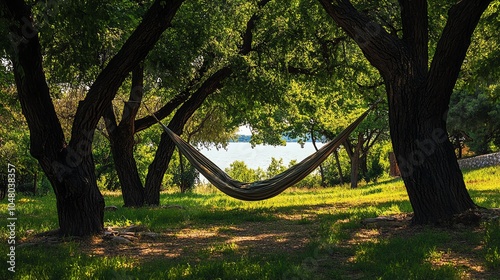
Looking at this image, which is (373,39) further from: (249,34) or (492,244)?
(249,34)

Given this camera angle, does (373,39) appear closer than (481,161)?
Yes

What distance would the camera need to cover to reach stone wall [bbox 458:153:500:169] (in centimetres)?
1808

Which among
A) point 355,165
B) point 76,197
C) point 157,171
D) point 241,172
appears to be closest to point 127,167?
point 157,171

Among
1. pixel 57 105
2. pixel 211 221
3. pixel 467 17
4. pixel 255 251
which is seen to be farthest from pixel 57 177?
pixel 57 105

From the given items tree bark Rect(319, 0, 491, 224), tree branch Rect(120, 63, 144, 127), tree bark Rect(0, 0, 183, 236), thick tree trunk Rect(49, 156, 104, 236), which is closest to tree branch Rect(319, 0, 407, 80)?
tree bark Rect(319, 0, 491, 224)

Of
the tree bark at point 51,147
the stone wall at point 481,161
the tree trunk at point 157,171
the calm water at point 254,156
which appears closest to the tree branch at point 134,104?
the tree trunk at point 157,171

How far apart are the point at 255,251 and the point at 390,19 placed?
18.3ft

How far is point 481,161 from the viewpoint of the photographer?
18797mm

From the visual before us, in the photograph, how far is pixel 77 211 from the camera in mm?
6445

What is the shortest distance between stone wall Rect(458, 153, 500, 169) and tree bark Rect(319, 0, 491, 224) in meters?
13.1

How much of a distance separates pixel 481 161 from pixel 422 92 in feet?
46.1

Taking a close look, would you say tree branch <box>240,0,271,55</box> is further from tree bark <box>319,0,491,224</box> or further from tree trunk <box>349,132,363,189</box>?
tree trunk <box>349,132,363,189</box>

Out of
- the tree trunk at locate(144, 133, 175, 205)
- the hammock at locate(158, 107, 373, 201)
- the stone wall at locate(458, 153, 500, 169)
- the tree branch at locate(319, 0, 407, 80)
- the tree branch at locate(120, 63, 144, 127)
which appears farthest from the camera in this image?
the stone wall at locate(458, 153, 500, 169)

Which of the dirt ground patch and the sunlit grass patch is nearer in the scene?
the sunlit grass patch
